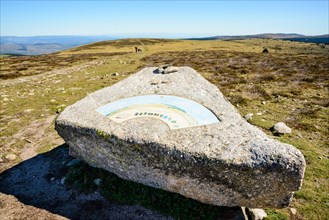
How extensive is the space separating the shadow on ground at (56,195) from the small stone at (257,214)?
0.40 metres

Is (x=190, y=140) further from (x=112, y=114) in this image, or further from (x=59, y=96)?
(x=59, y=96)

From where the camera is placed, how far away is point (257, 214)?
7355 millimetres

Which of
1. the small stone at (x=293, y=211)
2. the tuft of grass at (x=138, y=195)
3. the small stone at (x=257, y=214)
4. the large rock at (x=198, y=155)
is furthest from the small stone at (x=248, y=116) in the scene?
the tuft of grass at (x=138, y=195)

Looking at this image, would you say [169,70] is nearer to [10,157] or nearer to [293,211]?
[293,211]

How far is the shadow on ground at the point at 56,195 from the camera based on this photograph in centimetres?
768

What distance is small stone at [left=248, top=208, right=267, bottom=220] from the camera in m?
7.31

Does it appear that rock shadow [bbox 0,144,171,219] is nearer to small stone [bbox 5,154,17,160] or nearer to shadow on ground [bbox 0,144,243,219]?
shadow on ground [bbox 0,144,243,219]

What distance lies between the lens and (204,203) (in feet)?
24.6

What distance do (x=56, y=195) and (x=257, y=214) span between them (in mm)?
6173

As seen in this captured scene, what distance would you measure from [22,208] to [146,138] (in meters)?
4.54

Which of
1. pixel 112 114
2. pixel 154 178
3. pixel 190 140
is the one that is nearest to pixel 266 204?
pixel 190 140

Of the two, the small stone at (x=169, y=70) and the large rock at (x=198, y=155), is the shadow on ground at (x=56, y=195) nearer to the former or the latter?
→ the large rock at (x=198, y=155)

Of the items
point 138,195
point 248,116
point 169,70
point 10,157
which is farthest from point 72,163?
point 248,116

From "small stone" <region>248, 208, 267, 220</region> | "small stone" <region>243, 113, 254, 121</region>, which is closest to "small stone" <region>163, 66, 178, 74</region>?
"small stone" <region>243, 113, 254, 121</region>
